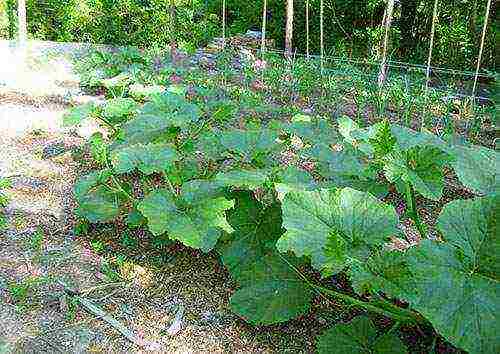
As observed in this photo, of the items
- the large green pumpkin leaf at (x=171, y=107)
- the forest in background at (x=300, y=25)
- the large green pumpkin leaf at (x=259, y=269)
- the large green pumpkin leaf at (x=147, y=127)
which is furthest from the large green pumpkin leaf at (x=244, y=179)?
the forest in background at (x=300, y=25)

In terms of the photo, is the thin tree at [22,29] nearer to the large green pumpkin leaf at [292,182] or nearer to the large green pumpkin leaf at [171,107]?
the large green pumpkin leaf at [171,107]

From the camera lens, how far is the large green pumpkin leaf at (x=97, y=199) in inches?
118

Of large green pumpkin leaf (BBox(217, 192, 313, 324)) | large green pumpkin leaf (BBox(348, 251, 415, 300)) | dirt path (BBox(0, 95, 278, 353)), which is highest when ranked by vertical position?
large green pumpkin leaf (BBox(348, 251, 415, 300))

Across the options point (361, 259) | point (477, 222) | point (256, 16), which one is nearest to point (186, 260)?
point (361, 259)

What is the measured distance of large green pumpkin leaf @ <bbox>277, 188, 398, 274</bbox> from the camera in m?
1.99

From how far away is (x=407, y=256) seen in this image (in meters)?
1.93

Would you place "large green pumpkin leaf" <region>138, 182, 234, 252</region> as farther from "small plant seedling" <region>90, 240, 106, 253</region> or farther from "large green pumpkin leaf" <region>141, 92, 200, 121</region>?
"large green pumpkin leaf" <region>141, 92, 200, 121</region>

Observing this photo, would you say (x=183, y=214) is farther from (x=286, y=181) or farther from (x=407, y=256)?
(x=407, y=256)

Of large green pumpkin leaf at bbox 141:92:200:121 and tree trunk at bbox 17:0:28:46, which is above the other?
tree trunk at bbox 17:0:28:46

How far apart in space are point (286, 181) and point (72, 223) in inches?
54.6

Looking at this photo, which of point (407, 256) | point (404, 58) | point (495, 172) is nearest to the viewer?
point (407, 256)

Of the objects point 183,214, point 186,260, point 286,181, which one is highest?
point 286,181

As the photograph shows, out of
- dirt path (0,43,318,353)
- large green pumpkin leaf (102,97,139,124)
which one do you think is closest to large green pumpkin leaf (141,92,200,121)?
large green pumpkin leaf (102,97,139,124)

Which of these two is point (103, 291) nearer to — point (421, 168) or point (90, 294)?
point (90, 294)
